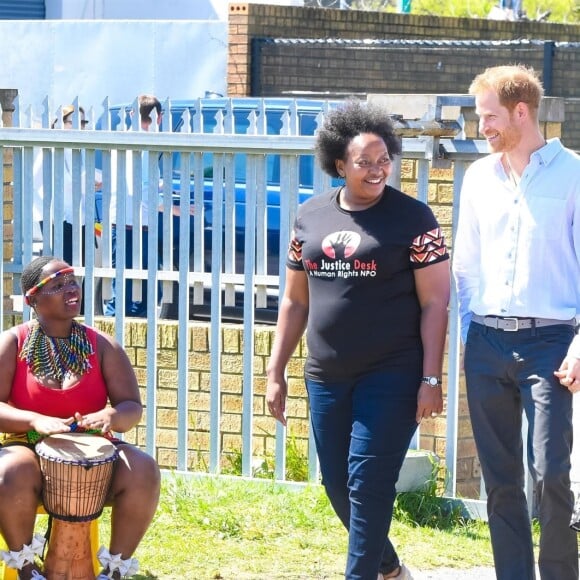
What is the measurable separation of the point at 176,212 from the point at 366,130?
7.59 ft

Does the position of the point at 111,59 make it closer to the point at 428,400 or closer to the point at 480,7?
the point at 480,7

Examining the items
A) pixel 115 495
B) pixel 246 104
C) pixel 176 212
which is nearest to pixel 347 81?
pixel 246 104

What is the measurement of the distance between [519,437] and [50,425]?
1.54m

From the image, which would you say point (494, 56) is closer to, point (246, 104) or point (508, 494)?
point (246, 104)

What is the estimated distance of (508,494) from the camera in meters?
4.09

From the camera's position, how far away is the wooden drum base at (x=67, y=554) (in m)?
4.24

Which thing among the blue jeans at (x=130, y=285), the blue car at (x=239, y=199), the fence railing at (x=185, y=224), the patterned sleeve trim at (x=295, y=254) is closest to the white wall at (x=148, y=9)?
the blue car at (x=239, y=199)

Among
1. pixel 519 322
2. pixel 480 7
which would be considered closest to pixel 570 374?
pixel 519 322

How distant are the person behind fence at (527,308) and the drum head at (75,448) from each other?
4.03 feet

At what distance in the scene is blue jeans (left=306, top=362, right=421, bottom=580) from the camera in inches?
159

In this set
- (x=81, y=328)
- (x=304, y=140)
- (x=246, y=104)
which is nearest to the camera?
(x=81, y=328)

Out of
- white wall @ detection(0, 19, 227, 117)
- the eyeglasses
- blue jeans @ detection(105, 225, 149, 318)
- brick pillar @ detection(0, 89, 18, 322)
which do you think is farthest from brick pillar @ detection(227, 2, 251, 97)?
the eyeglasses

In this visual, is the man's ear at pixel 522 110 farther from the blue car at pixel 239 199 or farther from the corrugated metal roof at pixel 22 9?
the corrugated metal roof at pixel 22 9

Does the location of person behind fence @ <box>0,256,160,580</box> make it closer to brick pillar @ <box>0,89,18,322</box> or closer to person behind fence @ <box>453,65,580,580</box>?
person behind fence @ <box>453,65,580,580</box>
